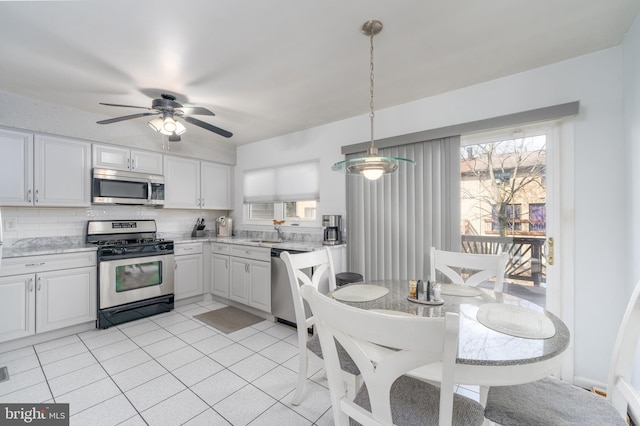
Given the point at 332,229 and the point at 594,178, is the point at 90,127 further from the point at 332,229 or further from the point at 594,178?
the point at 594,178

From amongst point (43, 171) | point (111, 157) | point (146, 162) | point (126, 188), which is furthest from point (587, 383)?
point (43, 171)

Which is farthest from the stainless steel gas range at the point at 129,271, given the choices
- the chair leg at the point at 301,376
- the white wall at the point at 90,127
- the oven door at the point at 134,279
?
the chair leg at the point at 301,376

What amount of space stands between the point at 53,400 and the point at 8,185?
2.23 m

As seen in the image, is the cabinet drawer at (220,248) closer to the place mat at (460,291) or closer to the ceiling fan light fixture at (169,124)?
the ceiling fan light fixture at (169,124)

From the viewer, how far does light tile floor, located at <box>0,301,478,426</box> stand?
5.87 feet

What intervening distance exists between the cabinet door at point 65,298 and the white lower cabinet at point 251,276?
152cm

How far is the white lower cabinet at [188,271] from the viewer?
3799 mm

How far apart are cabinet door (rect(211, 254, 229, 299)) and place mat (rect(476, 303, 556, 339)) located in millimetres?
3275

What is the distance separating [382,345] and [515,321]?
34.7 inches

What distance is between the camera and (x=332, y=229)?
10.9 feet

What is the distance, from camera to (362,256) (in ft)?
Answer: 10.4

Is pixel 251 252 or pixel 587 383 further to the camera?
pixel 251 252

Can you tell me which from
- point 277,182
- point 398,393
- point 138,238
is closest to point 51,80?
point 138,238

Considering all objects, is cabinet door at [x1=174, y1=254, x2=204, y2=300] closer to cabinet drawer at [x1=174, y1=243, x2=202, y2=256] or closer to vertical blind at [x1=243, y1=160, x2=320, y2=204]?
cabinet drawer at [x1=174, y1=243, x2=202, y2=256]
